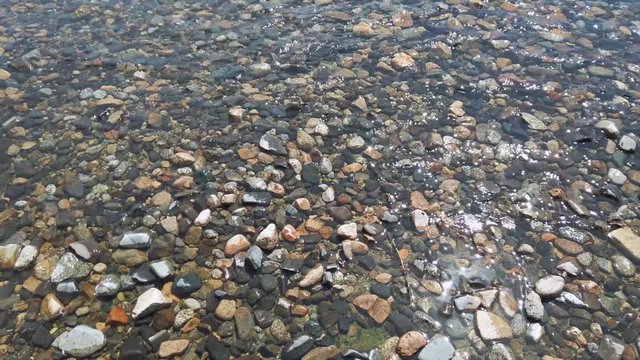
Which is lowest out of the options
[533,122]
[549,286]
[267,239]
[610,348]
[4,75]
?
[610,348]

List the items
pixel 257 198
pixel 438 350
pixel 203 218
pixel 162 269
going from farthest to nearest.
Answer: pixel 257 198 < pixel 203 218 < pixel 162 269 < pixel 438 350

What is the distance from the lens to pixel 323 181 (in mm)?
5250

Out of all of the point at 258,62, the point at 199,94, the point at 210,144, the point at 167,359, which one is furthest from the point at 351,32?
the point at 167,359

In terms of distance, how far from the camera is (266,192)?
201 inches

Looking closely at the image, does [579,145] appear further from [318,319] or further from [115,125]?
[115,125]

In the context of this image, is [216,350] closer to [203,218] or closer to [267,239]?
[267,239]

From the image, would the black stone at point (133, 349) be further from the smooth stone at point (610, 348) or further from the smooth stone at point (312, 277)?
the smooth stone at point (610, 348)

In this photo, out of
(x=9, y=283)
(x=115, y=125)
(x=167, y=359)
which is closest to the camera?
(x=167, y=359)

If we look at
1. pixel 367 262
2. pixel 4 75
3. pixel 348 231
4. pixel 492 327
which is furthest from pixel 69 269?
pixel 4 75

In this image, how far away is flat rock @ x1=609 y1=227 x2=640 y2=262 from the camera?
4512 mm

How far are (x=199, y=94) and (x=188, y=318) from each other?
10.5 feet

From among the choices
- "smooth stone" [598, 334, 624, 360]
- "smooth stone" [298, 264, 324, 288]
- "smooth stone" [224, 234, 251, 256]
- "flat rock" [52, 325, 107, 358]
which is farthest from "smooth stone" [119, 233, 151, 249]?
"smooth stone" [598, 334, 624, 360]

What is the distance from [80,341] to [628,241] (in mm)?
4583

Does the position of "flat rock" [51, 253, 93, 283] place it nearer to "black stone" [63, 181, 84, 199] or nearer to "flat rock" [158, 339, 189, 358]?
"black stone" [63, 181, 84, 199]
